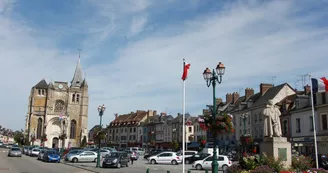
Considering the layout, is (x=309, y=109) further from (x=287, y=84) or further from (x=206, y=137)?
(x=206, y=137)

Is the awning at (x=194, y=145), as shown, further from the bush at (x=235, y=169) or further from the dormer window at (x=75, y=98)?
the bush at (x=235, y=169)

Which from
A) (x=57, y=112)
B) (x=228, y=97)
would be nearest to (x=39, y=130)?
(x=57, y=112)

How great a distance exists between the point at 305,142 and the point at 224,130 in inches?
1066

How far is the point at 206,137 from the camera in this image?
213 ft

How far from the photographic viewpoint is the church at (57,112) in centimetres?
8500

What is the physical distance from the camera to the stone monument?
1441cm


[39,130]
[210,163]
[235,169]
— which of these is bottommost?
[210,163]

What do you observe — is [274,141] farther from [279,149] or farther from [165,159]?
[165,159]

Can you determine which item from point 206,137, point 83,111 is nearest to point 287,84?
point 206,137

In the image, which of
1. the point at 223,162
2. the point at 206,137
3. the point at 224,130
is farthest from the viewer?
the point at 206,137

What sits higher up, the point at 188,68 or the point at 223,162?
the point at 188,68

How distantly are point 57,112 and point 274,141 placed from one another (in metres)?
82.9

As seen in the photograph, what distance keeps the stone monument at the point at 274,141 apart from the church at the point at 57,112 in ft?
242

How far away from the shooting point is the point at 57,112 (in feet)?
294
